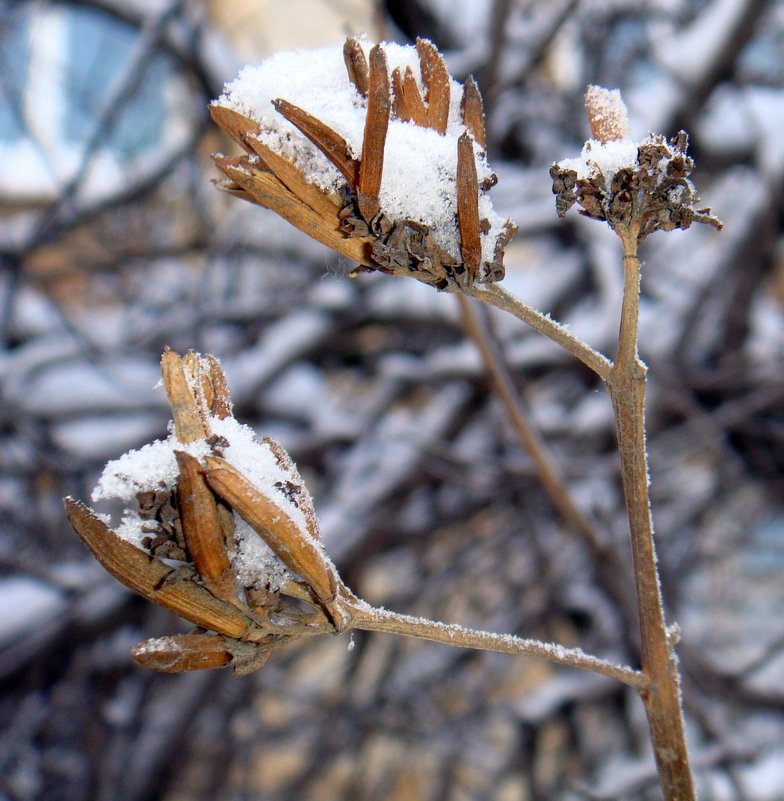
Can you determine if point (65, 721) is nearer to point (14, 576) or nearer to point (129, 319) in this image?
point (14, 576)

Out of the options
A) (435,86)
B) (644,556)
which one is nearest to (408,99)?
(435,86)

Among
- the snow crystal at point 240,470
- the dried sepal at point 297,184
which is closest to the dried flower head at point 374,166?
the dried sepal at point 297,184

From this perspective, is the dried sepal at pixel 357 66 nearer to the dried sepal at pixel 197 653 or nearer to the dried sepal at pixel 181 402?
the dried sepal at pixel 181 402

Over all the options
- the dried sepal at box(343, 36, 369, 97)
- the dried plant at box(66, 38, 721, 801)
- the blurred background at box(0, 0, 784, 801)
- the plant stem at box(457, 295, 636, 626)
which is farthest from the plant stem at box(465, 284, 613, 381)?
the blurred background at box(0, 0, 784, 801)

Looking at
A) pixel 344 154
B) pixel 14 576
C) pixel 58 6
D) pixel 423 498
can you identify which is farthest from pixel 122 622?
pixel 58 6

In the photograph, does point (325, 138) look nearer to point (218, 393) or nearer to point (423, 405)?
point (218, 393)

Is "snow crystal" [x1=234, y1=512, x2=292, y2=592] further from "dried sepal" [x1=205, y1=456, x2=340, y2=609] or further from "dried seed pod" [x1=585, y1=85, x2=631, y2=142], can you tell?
"dried seed pod" [x1=585, y1=85, x2=631, y2=142]
